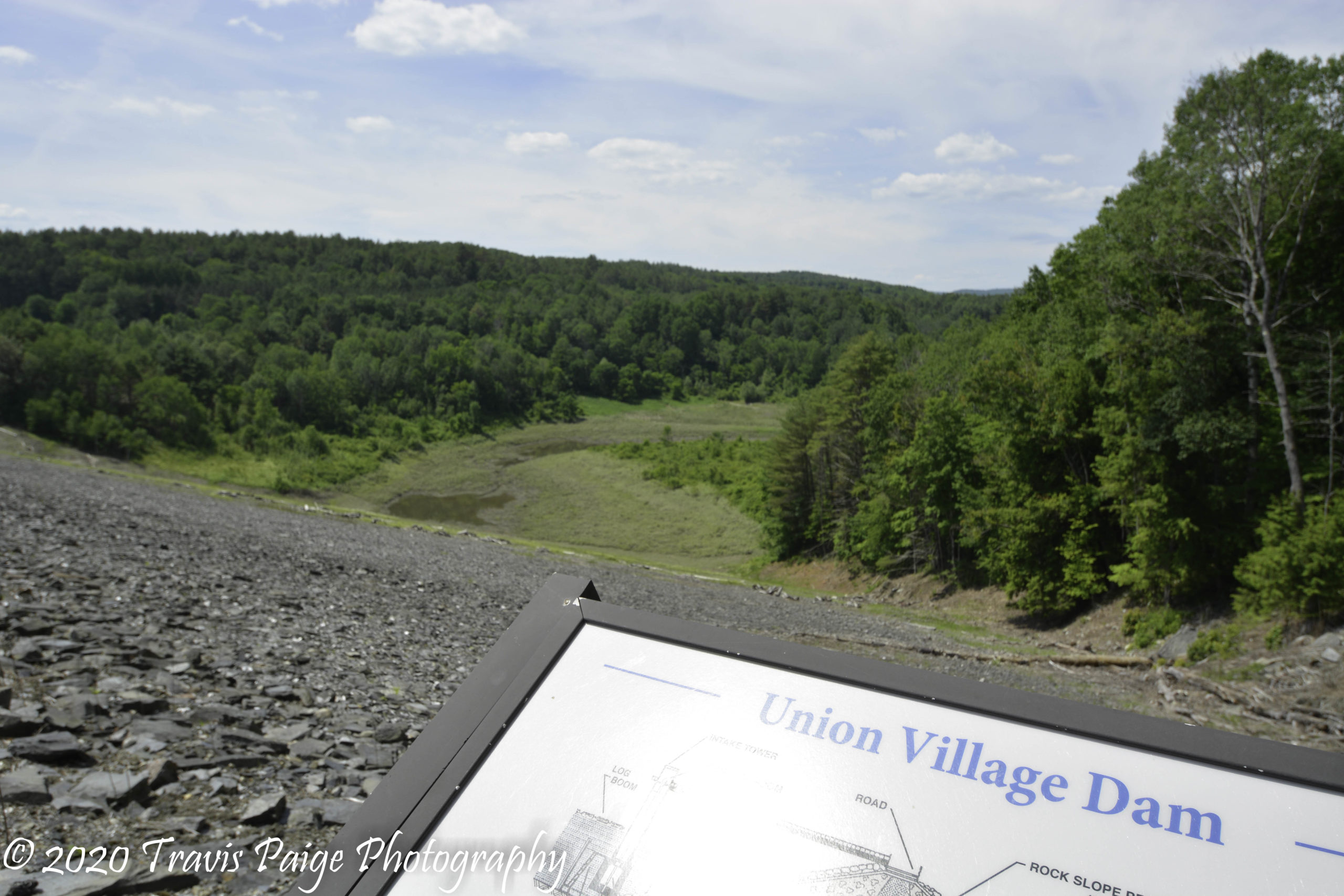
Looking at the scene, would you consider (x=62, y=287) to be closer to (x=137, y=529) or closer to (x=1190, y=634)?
(x=137, y=529)

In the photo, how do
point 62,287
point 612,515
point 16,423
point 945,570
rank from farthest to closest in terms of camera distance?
point 62,287 < point 16,423 < point 612,515 < point 945,570

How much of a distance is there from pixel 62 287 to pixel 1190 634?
6313 inches

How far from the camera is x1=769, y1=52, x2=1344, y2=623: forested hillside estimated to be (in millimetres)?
15422

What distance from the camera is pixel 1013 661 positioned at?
50.4 feet

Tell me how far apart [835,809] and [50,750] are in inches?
202

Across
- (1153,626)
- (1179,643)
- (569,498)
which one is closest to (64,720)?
(1179,643)

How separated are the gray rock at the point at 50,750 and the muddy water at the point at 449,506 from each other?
46.4m

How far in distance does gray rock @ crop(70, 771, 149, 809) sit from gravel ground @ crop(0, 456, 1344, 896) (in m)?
0.01

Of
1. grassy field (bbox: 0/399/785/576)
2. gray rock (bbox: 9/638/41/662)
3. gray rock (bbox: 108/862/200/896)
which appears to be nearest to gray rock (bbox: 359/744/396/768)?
gray rock (bbox: 108/862/200/896)

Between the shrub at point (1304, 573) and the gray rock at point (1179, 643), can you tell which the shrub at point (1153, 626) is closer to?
the gray rock at point (1179, 643)

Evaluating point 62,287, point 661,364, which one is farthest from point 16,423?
point 661,364

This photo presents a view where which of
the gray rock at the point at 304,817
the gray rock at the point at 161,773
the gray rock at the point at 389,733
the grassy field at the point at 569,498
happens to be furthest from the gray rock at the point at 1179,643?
the grassy field at the point at 569,498

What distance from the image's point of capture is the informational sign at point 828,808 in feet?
7.06

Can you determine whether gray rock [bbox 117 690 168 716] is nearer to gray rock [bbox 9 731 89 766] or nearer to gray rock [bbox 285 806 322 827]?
gray rock [bbox 9 731 89 766]
